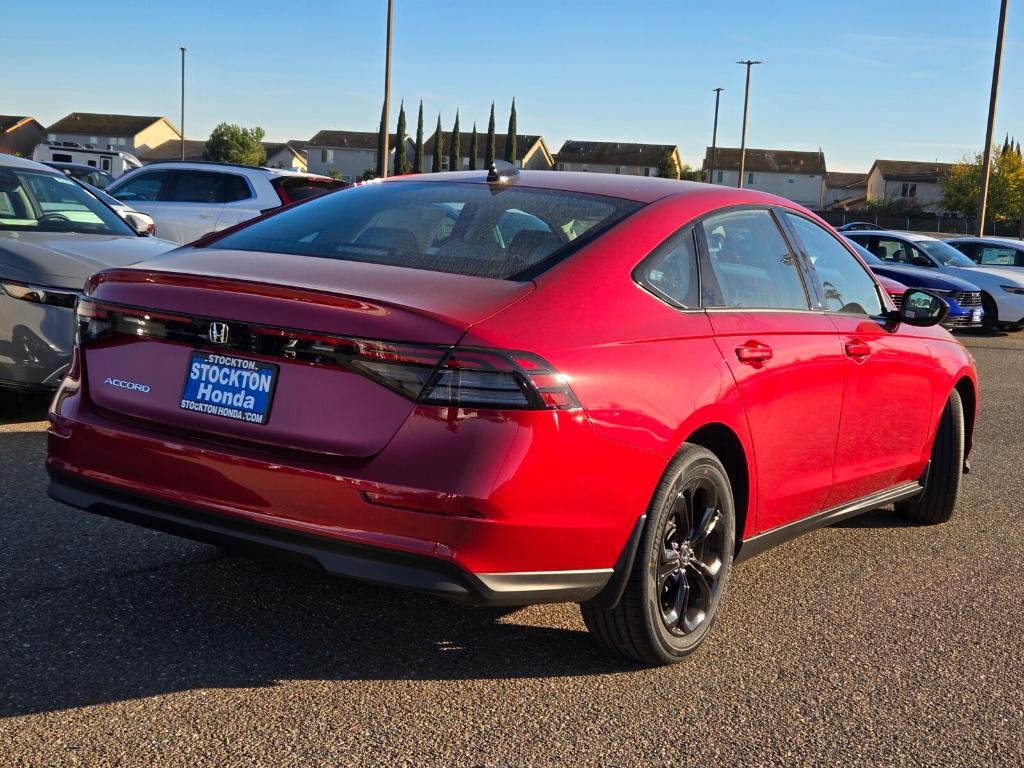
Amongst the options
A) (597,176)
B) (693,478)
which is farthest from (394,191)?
(693,478)

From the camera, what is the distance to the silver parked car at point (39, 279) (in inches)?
260

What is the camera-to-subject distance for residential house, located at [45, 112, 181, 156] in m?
120

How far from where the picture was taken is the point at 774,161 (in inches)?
4892

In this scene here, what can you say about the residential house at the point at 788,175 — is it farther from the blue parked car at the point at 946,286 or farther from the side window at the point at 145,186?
the side window at the point at 145,186

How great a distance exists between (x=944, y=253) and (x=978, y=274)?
2.60 feet

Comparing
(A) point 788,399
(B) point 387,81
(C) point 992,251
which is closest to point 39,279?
(A) point 788,399

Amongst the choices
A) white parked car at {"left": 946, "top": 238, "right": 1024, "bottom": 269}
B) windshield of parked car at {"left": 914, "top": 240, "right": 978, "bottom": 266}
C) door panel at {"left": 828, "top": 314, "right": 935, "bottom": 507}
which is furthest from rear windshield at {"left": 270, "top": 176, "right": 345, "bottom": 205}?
white parked car at {"left": 946, "top": 238, "right": 1024, "bottom": 269}

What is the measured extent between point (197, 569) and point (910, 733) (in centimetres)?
260

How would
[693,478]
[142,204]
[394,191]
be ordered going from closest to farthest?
[693,478]
[394,191]
[142,204]

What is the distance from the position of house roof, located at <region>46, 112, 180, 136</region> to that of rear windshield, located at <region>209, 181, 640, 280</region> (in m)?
124

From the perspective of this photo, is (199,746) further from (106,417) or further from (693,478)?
(693,478)

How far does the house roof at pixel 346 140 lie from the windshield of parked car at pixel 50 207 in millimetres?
117046

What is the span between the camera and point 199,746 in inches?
118

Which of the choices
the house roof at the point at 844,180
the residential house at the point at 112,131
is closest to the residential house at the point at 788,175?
the house roof at the point at 844,180
